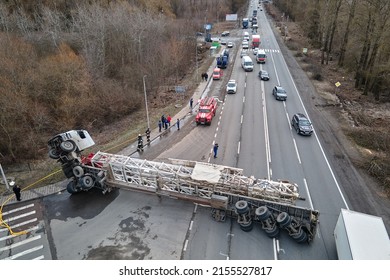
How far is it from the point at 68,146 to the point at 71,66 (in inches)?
672

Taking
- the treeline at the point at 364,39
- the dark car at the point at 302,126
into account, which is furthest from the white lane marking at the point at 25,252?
the treeline at the point at 364,39

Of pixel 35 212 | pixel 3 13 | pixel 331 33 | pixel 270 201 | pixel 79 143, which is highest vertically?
pixel 3 13

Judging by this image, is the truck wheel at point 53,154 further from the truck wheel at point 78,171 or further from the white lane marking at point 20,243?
the white lane marking at point 20,243

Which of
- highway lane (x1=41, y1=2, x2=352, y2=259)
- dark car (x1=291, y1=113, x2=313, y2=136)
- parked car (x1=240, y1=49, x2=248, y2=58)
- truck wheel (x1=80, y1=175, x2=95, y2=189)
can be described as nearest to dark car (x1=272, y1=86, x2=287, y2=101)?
highway lane (x1=41, y1=2, x2=352, y2=259)

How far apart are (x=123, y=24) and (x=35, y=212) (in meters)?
32.7

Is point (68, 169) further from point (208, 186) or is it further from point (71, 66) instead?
point (71, 66)

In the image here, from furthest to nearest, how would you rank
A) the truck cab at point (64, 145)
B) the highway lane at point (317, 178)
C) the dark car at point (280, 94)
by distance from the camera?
1. the dark car at point (280, 94)
2. the truck cab at point (64, 145)
3. the highway lane at point (317, 178)

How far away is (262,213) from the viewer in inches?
635

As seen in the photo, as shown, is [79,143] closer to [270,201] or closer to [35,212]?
[35,212]

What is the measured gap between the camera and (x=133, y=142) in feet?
89.7

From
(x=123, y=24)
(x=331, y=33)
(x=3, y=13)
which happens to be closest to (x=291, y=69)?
(x=331, y=33)

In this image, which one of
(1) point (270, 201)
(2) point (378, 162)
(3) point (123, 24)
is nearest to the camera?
(1) point (270, 201)

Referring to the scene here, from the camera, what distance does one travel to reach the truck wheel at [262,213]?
1612 cm

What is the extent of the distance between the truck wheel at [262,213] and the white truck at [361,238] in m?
3.55
